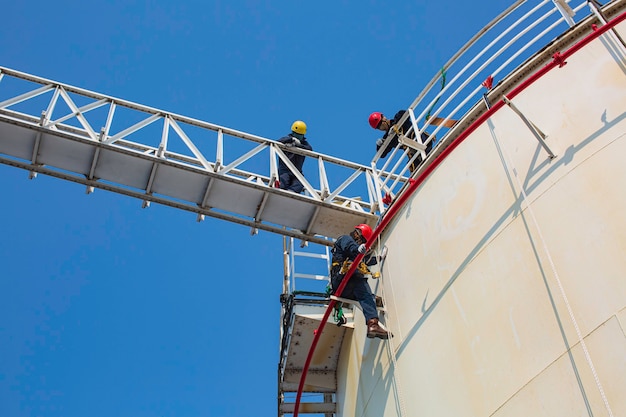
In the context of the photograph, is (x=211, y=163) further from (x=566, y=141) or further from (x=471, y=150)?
(x=566, y=141)

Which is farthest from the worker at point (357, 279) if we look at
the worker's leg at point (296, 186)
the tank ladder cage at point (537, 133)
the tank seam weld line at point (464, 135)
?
the worker's leg at point (296, 186)

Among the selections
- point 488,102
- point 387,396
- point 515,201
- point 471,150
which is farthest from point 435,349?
point 488,102

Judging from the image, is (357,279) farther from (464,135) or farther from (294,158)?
(294,158)

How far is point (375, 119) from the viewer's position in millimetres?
13797

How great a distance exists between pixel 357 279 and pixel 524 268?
357 centimetres

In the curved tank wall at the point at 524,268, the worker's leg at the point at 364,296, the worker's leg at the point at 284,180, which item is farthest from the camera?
the worker's leg at the point at 284,180

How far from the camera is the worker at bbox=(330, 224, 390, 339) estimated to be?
9324mm

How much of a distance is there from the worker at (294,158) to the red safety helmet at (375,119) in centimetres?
171

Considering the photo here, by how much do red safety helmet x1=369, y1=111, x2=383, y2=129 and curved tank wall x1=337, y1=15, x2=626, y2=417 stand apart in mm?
4527

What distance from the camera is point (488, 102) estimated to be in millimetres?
9188

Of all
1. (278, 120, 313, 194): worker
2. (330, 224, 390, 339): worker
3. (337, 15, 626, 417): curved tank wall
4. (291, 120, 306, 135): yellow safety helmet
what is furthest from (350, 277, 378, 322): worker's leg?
(291, 120, 306, 135): yellow safety helmet

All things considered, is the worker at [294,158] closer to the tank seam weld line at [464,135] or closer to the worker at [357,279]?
the worker at [357,279]

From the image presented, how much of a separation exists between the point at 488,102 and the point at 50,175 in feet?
29.8

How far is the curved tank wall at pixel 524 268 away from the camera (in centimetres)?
600
